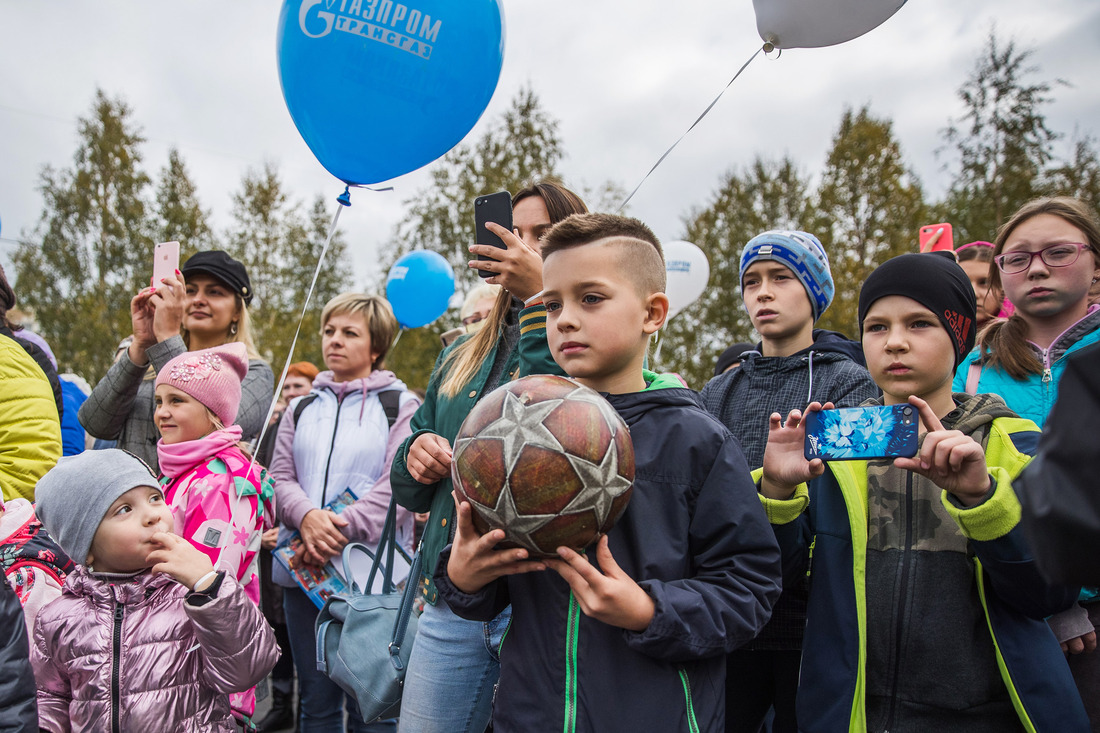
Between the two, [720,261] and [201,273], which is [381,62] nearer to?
[201,273]

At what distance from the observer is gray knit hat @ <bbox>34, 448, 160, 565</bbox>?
248cm

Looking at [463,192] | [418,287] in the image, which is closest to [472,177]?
[463,192]

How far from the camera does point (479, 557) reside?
1714 millimetres

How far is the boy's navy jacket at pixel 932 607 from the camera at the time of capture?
190 cm

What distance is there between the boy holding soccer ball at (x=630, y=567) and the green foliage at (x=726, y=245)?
1551cm

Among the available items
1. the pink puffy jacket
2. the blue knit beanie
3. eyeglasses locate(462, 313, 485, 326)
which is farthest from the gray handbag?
eyeglasses locate(462, 313, 485, 326)

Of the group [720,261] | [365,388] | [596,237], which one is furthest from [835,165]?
[596,237]

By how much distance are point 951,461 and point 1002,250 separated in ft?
5.81

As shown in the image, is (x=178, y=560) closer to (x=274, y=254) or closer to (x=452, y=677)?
(x=452, y=677)

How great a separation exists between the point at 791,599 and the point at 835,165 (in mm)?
16488

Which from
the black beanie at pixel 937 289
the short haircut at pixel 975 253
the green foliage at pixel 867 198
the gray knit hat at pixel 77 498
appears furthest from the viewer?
the green foliage at pixel 867 198

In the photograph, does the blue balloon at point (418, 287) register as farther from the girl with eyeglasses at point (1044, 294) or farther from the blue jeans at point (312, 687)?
the girl with eyeglasses at point (1044, 294)

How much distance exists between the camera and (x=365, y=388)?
14.5 ft

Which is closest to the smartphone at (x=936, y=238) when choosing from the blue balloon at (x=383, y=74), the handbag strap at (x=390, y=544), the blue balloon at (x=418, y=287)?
the blue balloon at (x=383, y=74)
